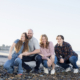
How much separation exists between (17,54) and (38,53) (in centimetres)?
79

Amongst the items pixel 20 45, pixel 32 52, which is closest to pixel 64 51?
pixel 32 52

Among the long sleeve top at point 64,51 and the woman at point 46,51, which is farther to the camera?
the long sleeve top at point 64,51

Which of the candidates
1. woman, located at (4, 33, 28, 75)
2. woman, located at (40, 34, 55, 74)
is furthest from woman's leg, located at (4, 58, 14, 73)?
woman, located at (40, 34, 55, 74)

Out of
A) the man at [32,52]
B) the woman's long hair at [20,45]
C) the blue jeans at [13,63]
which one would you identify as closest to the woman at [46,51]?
the man at [32,52]

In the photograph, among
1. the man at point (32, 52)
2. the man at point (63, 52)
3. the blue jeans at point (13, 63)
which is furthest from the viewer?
the man at point (63, 52)

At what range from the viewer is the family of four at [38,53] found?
15.0 ft

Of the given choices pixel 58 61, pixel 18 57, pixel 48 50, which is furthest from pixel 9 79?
pixel 58 61

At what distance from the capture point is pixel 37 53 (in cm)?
492

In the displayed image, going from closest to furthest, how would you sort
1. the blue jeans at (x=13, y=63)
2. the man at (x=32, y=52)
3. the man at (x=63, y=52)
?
the blue jeans at (x=13, y=63)
the man at (x=32, y=52)
the man at (x=63, y=52)

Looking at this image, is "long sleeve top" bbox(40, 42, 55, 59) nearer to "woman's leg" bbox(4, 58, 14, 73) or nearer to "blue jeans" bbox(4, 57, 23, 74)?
"blue jeans" bbox(4, 57, 23, 74)

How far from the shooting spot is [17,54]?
183 inches

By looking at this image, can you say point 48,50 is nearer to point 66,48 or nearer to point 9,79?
point 66,48

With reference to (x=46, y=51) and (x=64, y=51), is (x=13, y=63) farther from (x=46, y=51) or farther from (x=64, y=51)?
(x=64, y=51)

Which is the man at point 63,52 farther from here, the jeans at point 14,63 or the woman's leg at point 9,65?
the woman's leg at point 9,65
